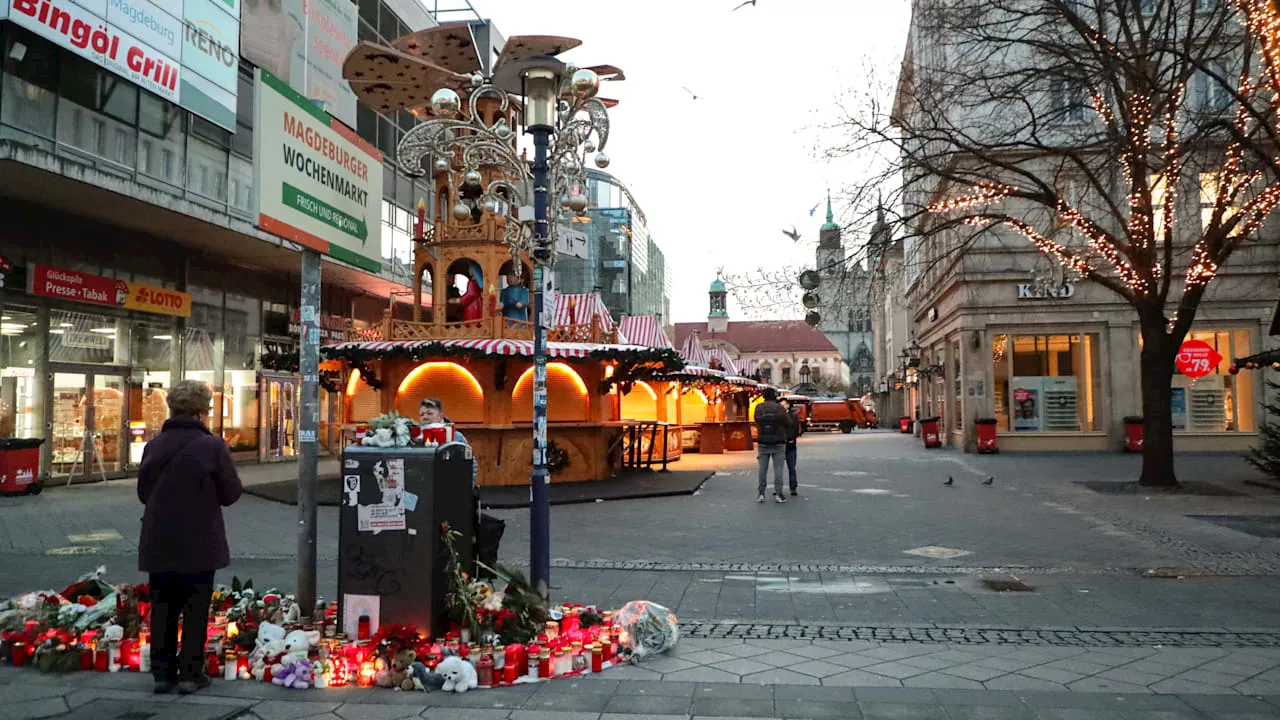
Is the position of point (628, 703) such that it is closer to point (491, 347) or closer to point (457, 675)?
point (457, 675)

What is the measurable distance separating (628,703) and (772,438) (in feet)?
33.7

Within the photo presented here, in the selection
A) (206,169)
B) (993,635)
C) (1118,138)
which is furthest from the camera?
(206,169)

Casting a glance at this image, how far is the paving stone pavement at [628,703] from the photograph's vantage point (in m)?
4.43

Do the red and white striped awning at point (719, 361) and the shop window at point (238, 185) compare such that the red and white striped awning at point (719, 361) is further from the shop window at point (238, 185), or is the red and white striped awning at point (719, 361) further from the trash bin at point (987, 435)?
the shop window at point (238, 185)

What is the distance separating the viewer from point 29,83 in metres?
16.8

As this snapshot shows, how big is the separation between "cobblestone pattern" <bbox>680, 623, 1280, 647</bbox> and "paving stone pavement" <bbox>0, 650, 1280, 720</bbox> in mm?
1064

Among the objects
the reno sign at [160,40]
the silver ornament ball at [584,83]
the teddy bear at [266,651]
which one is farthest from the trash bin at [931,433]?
the teddy bear at [266,651]

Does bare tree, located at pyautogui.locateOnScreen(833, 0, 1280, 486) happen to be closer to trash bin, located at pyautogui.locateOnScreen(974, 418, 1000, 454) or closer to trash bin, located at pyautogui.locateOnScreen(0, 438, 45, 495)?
trash bin, located at pyautogui.locateOnScreen(974, 418, 1000, 454)

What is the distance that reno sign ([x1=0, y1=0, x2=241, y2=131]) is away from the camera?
1683 cm

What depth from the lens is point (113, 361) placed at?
810 inches

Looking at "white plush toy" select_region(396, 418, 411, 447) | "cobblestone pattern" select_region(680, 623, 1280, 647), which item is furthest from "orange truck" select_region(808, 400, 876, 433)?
"white plush toy" select_region(396, 418, 411, 447)

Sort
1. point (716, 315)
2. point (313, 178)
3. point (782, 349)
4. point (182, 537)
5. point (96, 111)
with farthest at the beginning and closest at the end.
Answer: point (782, 349) < point (716, 315) < point (96, 111) < point (313, 178) < point (182, 537)

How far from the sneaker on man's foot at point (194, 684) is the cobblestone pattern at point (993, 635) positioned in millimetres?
3002

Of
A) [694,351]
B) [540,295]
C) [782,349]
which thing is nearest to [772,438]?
[540,295]
